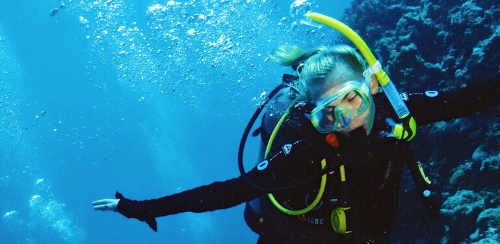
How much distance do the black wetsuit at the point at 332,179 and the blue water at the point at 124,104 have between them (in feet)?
66.4

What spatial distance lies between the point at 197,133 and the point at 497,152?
255 feet

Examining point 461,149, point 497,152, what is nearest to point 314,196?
point 497,152

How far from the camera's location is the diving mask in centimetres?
238

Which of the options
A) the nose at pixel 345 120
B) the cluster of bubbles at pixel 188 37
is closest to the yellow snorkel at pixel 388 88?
the nose at pixel 345 120

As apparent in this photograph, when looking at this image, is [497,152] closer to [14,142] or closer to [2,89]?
[2,89]

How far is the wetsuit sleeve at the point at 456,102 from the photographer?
2.76 m

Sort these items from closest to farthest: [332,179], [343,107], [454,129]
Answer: [343,107] < [332,179] < [454,129]

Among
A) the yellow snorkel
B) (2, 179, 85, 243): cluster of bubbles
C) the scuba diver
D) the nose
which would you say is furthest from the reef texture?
(2, 179, 85, 243): cluster of bubbles

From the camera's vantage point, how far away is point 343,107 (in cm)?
238

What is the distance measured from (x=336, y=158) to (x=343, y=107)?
1.22 ft

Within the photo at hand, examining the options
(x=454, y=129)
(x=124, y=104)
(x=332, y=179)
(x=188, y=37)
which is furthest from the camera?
(x=124, y=104)

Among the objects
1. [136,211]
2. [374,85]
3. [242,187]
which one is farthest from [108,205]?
[374,85]

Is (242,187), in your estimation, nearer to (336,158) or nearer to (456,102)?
(336,158)

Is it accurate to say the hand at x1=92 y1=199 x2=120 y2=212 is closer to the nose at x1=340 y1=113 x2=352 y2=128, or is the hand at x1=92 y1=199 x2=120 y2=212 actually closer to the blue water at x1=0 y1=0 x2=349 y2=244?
the nose at x1=340 y1=113 x2=352 y2=128
